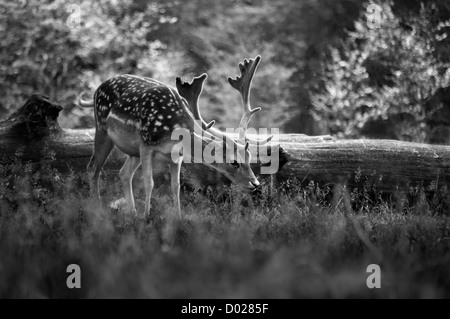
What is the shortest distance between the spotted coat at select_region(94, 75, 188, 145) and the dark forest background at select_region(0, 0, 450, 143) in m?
8.58

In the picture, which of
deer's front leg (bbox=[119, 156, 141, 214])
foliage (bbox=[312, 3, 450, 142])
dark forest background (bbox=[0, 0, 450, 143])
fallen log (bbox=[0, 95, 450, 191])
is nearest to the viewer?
deer's front leg (bbox=[119, 156, 141, 214])

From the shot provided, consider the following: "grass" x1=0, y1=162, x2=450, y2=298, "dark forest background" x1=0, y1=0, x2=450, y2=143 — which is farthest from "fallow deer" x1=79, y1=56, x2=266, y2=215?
"dark forest background" x1=0, y1=0, x2=450, y2=143

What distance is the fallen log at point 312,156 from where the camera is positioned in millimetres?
7051

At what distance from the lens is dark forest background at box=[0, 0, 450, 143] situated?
1469 centimetres

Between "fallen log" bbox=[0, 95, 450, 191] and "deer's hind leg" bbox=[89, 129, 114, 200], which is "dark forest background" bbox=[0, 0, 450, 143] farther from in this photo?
"deer's hind leg" bbox=[89, 129, 114, 200]

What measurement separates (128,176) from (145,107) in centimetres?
95

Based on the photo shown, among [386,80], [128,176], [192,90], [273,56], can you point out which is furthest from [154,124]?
[273,56]

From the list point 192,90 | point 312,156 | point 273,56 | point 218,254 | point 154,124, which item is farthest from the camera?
Result: point 273,56

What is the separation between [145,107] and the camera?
6.08 metres

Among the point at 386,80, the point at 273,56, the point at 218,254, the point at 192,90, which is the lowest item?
the point at 273,56

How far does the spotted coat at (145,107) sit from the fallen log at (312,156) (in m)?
0.88

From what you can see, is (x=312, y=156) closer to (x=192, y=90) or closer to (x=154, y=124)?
(x=192, y=90)

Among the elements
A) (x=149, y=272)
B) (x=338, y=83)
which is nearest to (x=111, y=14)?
(x=338, y=83)

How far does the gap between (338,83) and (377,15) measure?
1.81 m
